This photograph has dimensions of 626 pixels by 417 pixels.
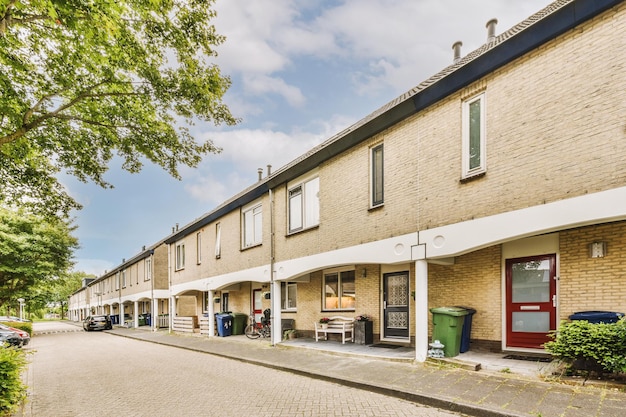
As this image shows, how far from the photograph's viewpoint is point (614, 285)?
635 cm

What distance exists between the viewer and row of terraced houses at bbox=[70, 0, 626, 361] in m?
5.70

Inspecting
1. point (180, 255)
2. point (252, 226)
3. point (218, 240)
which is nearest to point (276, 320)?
point (252, 226)

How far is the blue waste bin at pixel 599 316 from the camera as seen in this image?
6.03 meters

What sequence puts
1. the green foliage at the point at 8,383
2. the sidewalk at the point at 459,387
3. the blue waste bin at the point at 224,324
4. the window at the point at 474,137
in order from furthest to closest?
the blue waste bin at the point at 224,324 → the window at the point at 474,137 → the green foliage at the point at 8,383 → the sidewalk at the point at 459,387

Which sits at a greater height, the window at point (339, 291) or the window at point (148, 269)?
the window at point (339, 291)

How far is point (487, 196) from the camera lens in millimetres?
6953

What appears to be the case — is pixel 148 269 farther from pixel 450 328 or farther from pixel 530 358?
pixel 530 358

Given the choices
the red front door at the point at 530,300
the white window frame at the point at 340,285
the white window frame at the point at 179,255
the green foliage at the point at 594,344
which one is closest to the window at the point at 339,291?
the white window frame at the point at 340,285

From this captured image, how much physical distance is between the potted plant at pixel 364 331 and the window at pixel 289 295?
12.9ft

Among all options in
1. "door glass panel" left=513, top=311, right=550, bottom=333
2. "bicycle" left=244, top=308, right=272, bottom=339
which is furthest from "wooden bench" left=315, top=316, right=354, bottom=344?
"door glass panel" left=513, top=311, right=550, bottom=333

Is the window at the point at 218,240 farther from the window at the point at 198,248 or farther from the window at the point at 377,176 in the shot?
the window at the point at 377,176

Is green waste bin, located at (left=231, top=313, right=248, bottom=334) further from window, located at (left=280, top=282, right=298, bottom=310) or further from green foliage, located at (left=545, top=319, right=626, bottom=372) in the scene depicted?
green foliage, located at (left=545, top=319, right=626, bottom=372)

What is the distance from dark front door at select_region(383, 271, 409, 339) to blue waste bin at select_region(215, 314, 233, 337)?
28.5 feet

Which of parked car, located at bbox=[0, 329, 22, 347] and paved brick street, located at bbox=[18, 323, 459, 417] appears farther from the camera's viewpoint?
parked car, located at bbox=[0, 329, 22, 347]
